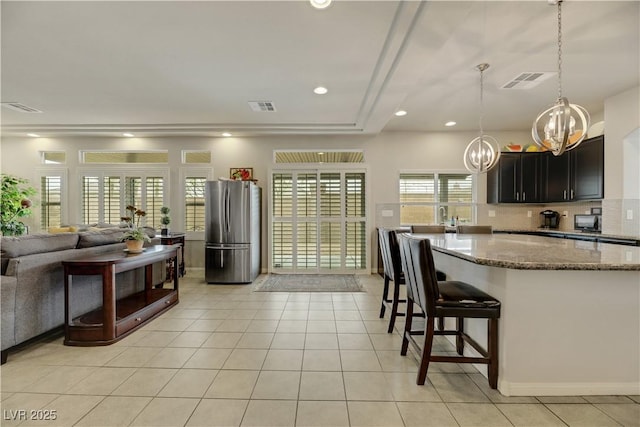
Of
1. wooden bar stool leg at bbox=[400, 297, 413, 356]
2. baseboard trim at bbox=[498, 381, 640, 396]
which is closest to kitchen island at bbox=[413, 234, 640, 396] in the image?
baseboard trim at bbox=[498, 381, 640, 396]

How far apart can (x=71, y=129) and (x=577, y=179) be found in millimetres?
8865

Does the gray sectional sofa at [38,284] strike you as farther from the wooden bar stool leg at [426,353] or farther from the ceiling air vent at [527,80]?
the ceiling air vent at [527,80]

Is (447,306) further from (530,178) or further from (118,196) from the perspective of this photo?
(118,196)

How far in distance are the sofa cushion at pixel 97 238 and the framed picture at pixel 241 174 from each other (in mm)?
2195

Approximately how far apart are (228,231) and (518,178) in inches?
210

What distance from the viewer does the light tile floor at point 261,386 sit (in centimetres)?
170

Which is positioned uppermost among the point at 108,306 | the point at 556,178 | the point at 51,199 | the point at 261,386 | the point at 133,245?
the point at 556,178

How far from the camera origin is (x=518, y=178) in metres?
5.51

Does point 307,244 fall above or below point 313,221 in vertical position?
below

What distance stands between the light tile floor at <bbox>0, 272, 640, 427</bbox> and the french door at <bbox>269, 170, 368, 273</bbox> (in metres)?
2.70

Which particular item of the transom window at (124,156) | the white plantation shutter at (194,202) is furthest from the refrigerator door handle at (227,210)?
the transom window at (124,156)

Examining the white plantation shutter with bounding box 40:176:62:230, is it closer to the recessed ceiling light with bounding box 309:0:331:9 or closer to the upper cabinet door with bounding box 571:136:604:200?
the recessed ceiling light with bounding box 309:0:331:9

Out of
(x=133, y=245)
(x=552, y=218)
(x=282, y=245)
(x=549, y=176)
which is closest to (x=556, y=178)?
(x=549, y=176)

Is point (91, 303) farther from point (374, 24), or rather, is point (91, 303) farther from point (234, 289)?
point (374, 24)
